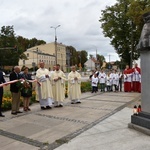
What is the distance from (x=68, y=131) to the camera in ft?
23.2

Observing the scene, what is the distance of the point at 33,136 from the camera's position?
6668mm

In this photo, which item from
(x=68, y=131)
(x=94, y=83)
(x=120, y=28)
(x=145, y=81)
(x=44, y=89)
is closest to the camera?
(x=145, y=81)

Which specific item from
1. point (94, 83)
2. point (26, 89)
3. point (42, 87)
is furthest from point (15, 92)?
point (94, 83)

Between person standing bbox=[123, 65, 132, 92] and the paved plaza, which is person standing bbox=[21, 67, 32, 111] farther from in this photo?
person standing bbox=[123, 65, 132, 92]

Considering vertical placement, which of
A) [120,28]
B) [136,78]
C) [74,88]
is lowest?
[74,88]

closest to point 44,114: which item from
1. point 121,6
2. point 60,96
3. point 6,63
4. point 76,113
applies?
point 76,113

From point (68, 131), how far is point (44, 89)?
4246 mm

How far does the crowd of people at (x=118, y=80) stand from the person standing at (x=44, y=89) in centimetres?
744

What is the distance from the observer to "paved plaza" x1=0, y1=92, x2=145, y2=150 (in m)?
5.86

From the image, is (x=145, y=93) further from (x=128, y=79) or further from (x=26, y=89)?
(x=128, y=79)

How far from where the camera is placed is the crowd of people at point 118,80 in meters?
18.0

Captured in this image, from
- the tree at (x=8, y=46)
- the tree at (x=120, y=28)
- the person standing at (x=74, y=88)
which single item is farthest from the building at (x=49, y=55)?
the person standing at (x=74, y=88)

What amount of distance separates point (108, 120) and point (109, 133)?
1632mm

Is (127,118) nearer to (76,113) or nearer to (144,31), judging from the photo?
(76,113)
